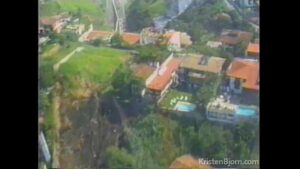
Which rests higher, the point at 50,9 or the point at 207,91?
the point at 50,9

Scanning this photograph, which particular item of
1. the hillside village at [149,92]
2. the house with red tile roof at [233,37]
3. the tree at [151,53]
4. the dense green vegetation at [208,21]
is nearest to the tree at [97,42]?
the hillside village at [149,92]

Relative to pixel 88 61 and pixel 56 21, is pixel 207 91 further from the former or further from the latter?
pixel 56 21

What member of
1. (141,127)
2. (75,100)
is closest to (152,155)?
(141,127)

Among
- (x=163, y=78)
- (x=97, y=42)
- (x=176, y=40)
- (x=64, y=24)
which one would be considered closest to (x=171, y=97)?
(x=163, y=78)

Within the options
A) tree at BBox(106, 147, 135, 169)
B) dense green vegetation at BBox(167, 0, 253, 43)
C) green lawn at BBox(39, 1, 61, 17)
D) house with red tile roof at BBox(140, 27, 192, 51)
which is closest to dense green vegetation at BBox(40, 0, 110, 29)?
green lawn at BBox(39, 1, 61, 17)

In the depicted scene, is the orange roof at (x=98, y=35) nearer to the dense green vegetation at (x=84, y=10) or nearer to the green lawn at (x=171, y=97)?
the dense green vegetation at (x=84, y=10)

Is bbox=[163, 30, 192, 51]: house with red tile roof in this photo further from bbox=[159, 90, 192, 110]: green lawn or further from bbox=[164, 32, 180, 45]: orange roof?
Result: bbox=[159, 90, 192, 110]: green lawn
